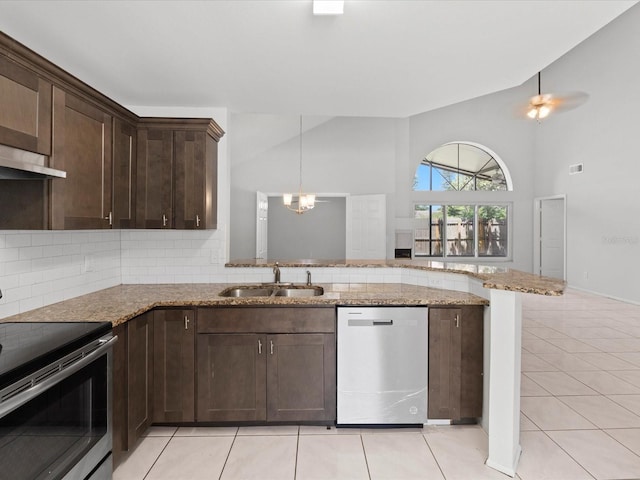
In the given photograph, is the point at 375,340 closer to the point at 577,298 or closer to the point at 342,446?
the point at 342,446

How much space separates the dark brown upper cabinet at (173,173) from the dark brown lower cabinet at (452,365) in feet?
6.04

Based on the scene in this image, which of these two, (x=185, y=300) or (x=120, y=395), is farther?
(x=185, y=300)

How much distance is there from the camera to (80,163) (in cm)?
214

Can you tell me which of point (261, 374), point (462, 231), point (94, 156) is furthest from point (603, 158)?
point (94, 156)

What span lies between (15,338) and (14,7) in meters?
1.61

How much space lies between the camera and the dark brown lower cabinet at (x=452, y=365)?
2.50 metres

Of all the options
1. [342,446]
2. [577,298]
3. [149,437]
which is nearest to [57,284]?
[149,437]

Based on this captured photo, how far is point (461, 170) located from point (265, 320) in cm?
758

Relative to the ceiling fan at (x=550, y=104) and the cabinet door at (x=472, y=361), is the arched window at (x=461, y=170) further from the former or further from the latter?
the cabinet door at (x=472, y=361)

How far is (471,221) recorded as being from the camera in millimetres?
8875

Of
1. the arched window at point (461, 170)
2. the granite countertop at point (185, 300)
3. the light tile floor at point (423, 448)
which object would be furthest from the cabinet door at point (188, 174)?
the arched window at point (461, 170)

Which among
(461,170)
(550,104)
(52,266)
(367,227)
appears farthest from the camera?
(461,170)

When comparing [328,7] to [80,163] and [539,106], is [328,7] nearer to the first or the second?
[80,163]

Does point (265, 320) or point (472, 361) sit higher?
point (265, 320)
